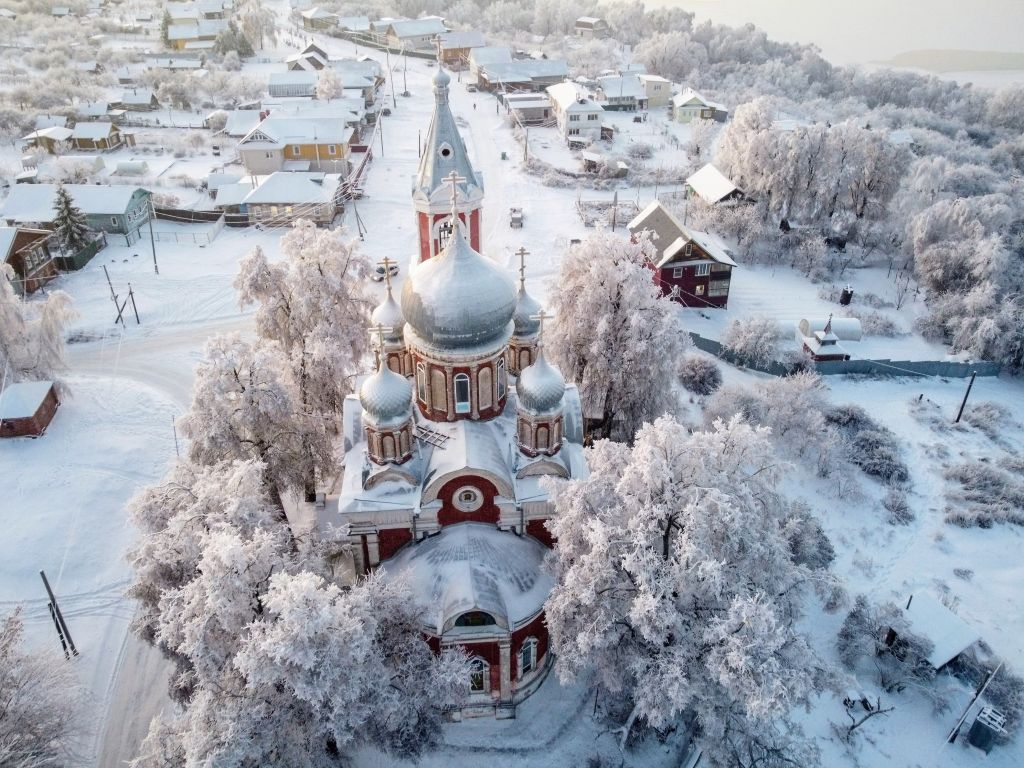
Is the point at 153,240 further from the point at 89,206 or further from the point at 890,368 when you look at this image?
the point at 890,368

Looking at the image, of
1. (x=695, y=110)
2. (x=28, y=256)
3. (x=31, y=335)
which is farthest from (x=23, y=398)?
(x=695, y=110)

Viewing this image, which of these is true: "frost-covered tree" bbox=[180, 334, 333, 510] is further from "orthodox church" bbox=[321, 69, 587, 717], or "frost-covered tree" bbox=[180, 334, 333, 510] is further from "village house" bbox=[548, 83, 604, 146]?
"village house" bbox=[548, 83, 604, 146]

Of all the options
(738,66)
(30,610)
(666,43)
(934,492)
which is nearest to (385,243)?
(30,610)

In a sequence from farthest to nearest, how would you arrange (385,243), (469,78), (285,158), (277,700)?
1. (469,78)
2. (285,158)
3. (385,243)
4. (277,700)

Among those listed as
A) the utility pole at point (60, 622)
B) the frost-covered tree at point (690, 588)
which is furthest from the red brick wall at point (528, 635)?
the utility pole at point (60, 622)

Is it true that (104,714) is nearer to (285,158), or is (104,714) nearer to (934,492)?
(934,492)

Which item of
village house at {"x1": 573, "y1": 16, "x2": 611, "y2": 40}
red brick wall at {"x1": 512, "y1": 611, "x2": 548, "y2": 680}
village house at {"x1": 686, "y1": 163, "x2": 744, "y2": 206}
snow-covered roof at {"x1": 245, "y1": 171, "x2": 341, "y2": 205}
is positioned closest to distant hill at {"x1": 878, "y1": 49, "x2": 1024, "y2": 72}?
village house at {"x1": 573, "y1": 16, "x2": 611, "y2": 40}
